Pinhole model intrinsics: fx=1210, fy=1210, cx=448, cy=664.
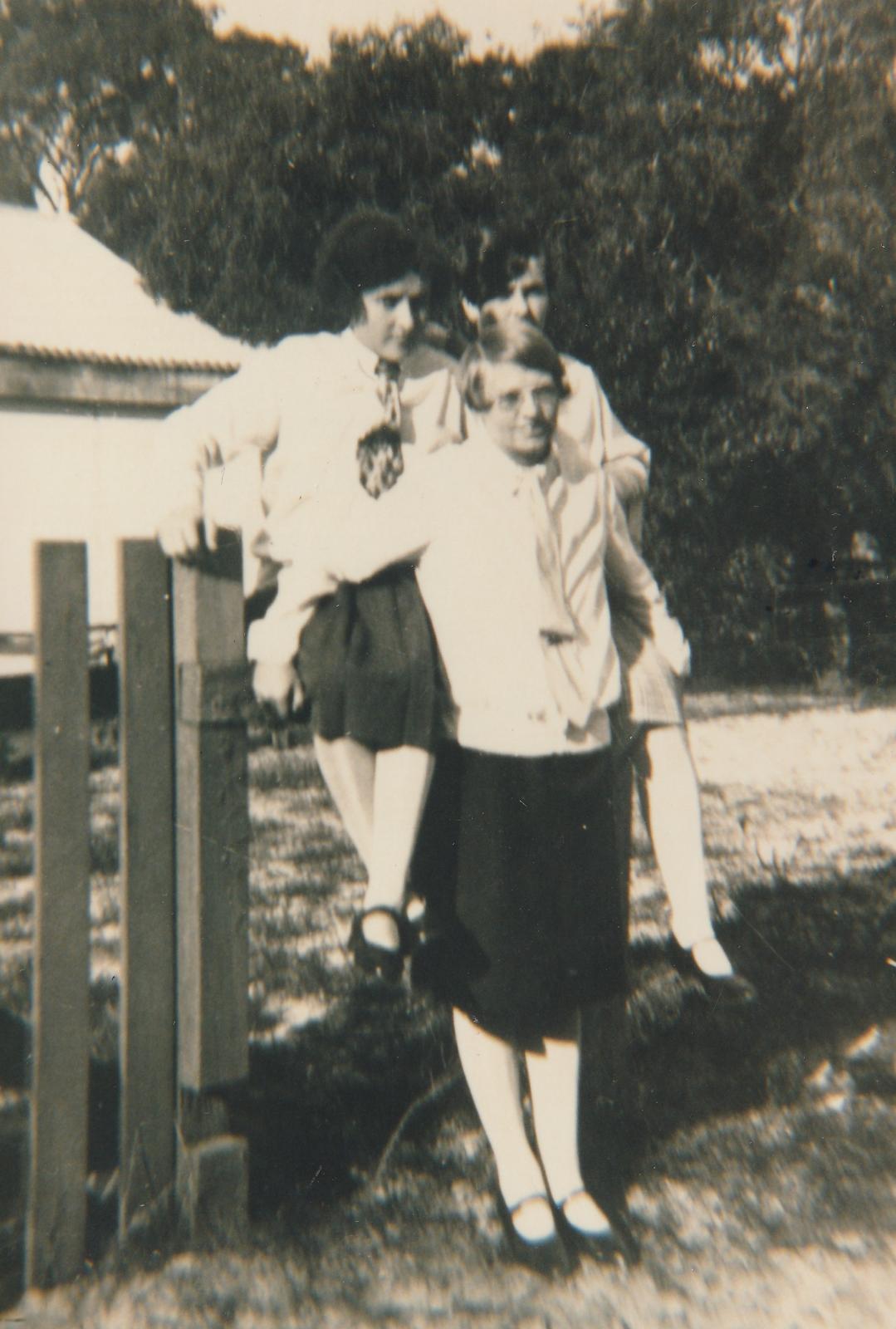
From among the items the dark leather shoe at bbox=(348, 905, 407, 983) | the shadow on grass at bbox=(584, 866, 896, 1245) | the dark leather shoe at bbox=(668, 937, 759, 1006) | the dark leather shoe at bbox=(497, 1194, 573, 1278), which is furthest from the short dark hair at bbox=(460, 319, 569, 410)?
the dark leather shoe at bbox=(497, 1194, 573, 1278)

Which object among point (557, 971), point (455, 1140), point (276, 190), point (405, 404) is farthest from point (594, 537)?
point (276, 190)

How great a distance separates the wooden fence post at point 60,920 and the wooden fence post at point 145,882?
91 mm

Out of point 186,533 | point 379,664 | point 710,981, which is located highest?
point 186,533

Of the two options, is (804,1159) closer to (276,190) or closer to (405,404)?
(405,404)

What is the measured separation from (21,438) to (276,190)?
14.6 feet

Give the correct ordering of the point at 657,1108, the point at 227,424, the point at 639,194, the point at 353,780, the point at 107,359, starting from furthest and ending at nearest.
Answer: the point at 107,359 < the point at 639,194 < the point at 657,1108 < the point at 227,424 < the point at 353,780

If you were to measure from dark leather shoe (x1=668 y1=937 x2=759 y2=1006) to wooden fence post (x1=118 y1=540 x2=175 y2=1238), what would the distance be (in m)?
1.11

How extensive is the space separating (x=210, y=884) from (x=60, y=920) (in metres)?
0.30

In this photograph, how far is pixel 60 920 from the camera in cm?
236

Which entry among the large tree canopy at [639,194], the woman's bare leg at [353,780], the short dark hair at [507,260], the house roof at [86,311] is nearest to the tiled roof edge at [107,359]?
the house roof at [86,311]

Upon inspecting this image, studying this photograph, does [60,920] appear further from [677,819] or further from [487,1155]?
[677,819]

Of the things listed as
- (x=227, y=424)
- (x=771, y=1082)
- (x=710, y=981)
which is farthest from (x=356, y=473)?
(x=771, y=1082)

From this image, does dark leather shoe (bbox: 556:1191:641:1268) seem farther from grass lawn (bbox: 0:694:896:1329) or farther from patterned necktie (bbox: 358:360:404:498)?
patterned necktie (bbox: 358:360:404:498)

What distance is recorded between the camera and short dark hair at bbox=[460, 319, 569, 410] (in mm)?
2406
